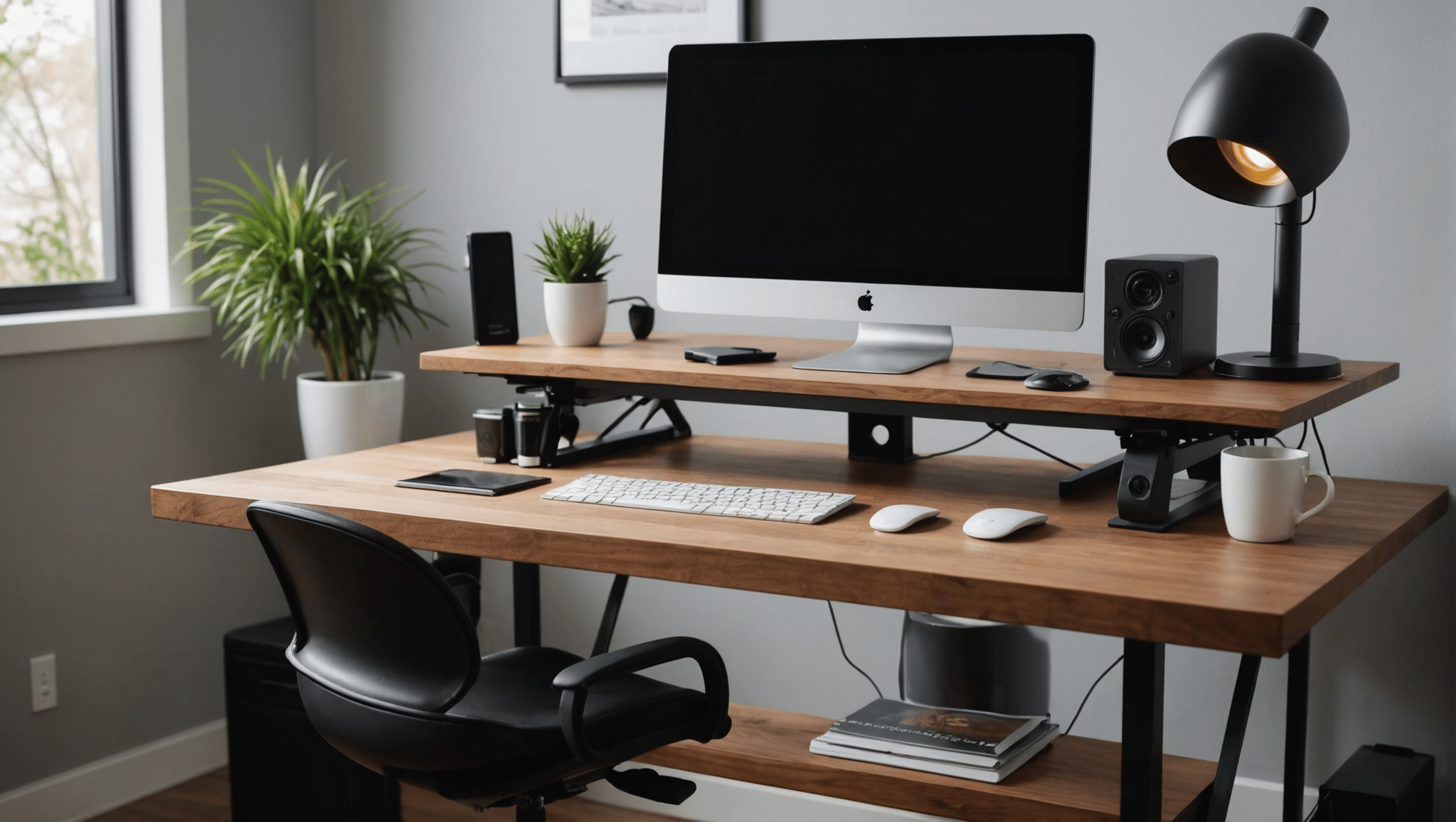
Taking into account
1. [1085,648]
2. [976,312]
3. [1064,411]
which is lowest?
[1085,648]

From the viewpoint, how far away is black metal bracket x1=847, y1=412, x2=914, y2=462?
2.31 metres

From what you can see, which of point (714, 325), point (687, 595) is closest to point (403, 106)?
point (714, 325)

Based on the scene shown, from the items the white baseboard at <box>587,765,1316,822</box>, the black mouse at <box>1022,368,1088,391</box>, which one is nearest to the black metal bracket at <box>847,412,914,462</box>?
the black mouse at <box>1022,368,1088,391</box>

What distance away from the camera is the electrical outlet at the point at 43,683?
111 inches

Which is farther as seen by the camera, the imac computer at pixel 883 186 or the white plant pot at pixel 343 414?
the white plant pot at pixel 343 414

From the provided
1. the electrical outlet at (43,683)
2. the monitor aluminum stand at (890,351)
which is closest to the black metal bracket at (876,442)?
the monitor aluminum stand at (890,351)

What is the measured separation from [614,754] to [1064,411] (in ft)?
2.40

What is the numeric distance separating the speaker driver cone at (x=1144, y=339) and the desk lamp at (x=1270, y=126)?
0.38 ft

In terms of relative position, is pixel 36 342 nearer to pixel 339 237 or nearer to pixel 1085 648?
pixel 339 237

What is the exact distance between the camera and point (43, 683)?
2.84 meters

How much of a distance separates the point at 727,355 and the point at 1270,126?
84 centimetres

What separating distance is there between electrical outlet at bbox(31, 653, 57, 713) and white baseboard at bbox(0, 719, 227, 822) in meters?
0.16

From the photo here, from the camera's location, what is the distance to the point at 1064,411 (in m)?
1.85

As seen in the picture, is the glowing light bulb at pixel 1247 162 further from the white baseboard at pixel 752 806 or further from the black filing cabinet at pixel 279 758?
the black filing cabinet at pixel 279 758
